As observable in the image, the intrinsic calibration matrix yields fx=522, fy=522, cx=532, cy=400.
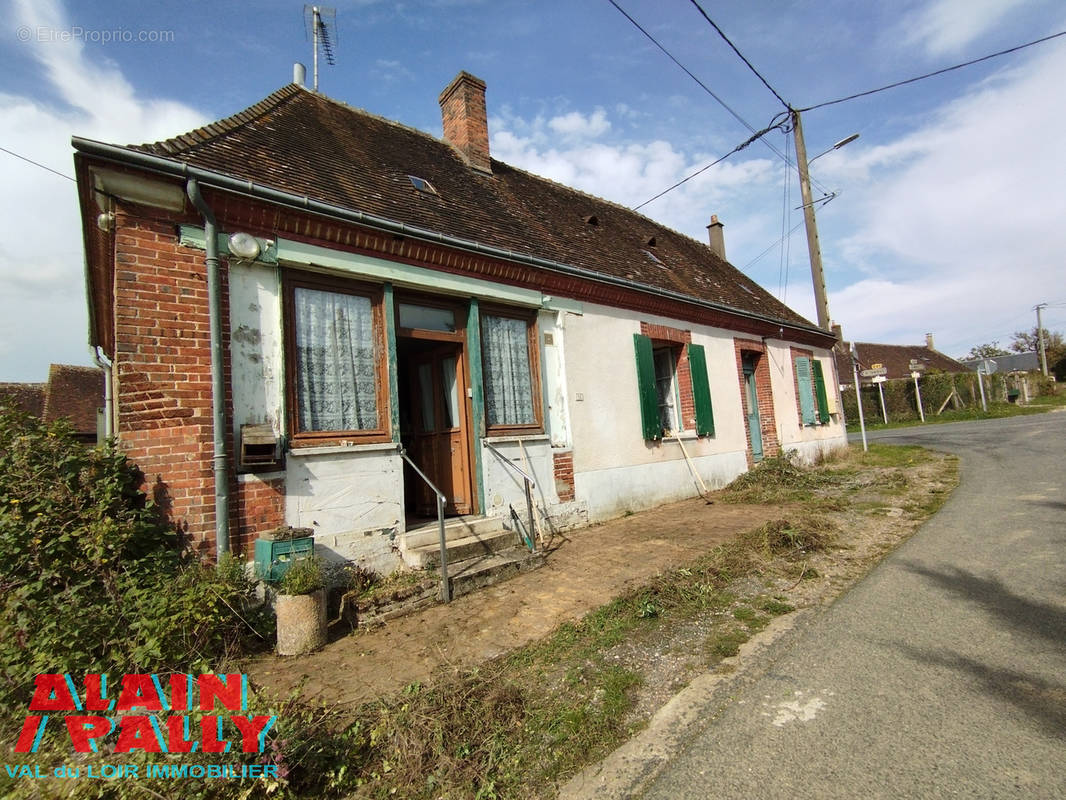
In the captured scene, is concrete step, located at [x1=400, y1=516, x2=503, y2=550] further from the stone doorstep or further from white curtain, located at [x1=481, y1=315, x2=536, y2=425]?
white curtain, located at [x1=481, y1=315, x2=536, y2=425]

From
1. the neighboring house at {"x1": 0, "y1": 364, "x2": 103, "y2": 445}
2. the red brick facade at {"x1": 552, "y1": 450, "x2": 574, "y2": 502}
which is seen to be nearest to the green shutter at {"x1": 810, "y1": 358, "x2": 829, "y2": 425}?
the red brick facade at {"x1": 552, "y1": 450, "x2": 574, "y2": 502}

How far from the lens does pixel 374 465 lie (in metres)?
5.28

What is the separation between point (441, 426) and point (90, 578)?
3.77m

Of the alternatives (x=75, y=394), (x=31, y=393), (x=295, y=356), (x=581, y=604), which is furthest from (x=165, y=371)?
(x=31, y=393)

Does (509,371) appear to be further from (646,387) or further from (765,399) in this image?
(765,399)

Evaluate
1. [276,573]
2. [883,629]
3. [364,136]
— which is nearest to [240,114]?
[364,136]

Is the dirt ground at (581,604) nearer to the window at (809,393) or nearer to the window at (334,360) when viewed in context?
the window at (334,360)

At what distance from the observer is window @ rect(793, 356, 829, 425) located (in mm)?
13203

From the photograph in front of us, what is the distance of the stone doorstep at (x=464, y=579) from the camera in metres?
4.32

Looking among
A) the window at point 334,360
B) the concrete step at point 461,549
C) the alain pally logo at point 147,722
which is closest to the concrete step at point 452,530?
the concrete step at point 461,549

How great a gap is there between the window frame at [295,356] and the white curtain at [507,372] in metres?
1.42

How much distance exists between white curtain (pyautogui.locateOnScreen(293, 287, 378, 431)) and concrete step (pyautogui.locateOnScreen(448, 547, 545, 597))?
173 centimetres

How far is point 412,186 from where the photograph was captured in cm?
711

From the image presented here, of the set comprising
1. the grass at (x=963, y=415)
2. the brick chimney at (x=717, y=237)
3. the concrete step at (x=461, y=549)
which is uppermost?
the brick chimney at (x=717, y=237)
